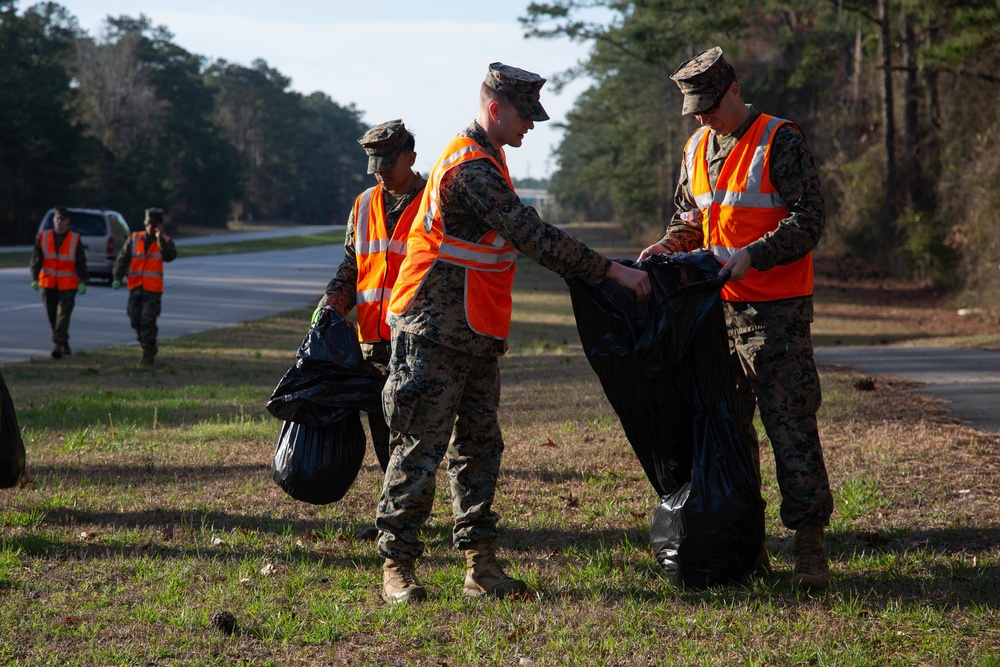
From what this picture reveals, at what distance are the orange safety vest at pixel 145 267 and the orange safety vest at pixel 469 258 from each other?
9068 mm

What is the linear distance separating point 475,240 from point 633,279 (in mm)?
650

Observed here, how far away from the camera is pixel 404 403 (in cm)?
417

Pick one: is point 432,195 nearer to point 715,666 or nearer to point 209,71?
point 715,666

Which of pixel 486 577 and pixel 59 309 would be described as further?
pixel 59 309

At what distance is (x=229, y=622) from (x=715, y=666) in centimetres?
176

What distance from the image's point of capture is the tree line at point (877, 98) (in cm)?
2022

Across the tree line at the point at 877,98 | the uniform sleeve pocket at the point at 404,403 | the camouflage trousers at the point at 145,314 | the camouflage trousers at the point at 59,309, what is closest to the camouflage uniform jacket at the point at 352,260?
the uniform sleeve pocket at the point at 404,403

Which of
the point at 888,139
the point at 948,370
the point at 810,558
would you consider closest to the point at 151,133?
the point at 888,139

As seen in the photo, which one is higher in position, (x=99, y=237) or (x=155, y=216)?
(x=155, y=216)

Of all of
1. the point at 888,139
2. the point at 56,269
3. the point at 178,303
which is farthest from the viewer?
the point at 888,139

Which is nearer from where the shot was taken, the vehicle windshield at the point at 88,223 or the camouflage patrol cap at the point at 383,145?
the camouflage patrol cap at the point at 383,145

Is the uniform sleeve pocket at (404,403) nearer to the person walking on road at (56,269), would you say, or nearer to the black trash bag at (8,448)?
the black trash bag at (8,448)

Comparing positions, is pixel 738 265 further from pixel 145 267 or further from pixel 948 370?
pixel 145 267

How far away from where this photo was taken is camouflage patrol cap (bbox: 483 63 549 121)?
4.07 m
